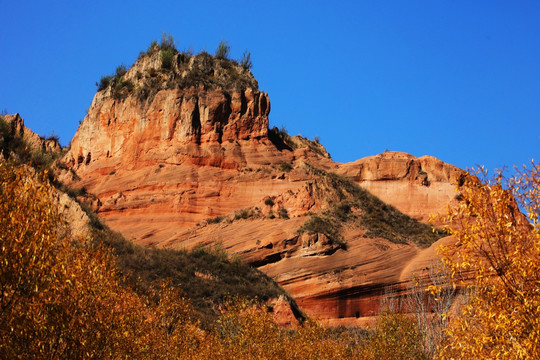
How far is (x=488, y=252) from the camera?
14.6m

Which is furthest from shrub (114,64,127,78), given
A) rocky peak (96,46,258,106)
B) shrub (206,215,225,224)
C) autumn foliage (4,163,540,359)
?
autumn foliage (4,163,540,359)

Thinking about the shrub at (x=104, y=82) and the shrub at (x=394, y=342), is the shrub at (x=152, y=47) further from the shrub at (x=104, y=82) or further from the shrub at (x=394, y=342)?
the shrub at (x=394, y=342)

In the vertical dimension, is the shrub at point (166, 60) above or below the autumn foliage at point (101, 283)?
above

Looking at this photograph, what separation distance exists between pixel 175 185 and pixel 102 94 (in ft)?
75.3

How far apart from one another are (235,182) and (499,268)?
53891 millimetres

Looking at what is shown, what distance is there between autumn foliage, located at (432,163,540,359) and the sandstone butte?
3627 centimetres

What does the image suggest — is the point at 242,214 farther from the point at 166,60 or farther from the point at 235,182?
the point at 166,60

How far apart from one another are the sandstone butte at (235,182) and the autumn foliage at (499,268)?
3627cm

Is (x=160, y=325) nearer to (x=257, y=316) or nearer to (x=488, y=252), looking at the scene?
(x=257, y=316)

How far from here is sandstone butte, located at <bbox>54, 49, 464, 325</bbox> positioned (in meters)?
53.9

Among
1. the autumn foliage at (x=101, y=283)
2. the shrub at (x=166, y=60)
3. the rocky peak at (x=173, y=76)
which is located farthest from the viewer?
the shrub at (x=166, y=60)

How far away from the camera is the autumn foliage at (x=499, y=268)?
13.7 meters

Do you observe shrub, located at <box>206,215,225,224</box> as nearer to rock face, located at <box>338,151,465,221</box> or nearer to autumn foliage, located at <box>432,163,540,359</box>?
rock face, located at <box>338,151,465,221</box>

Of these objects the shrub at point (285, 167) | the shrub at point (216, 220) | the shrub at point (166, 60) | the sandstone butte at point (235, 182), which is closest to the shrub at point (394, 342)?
the sandstone butte at point (235, 182)
